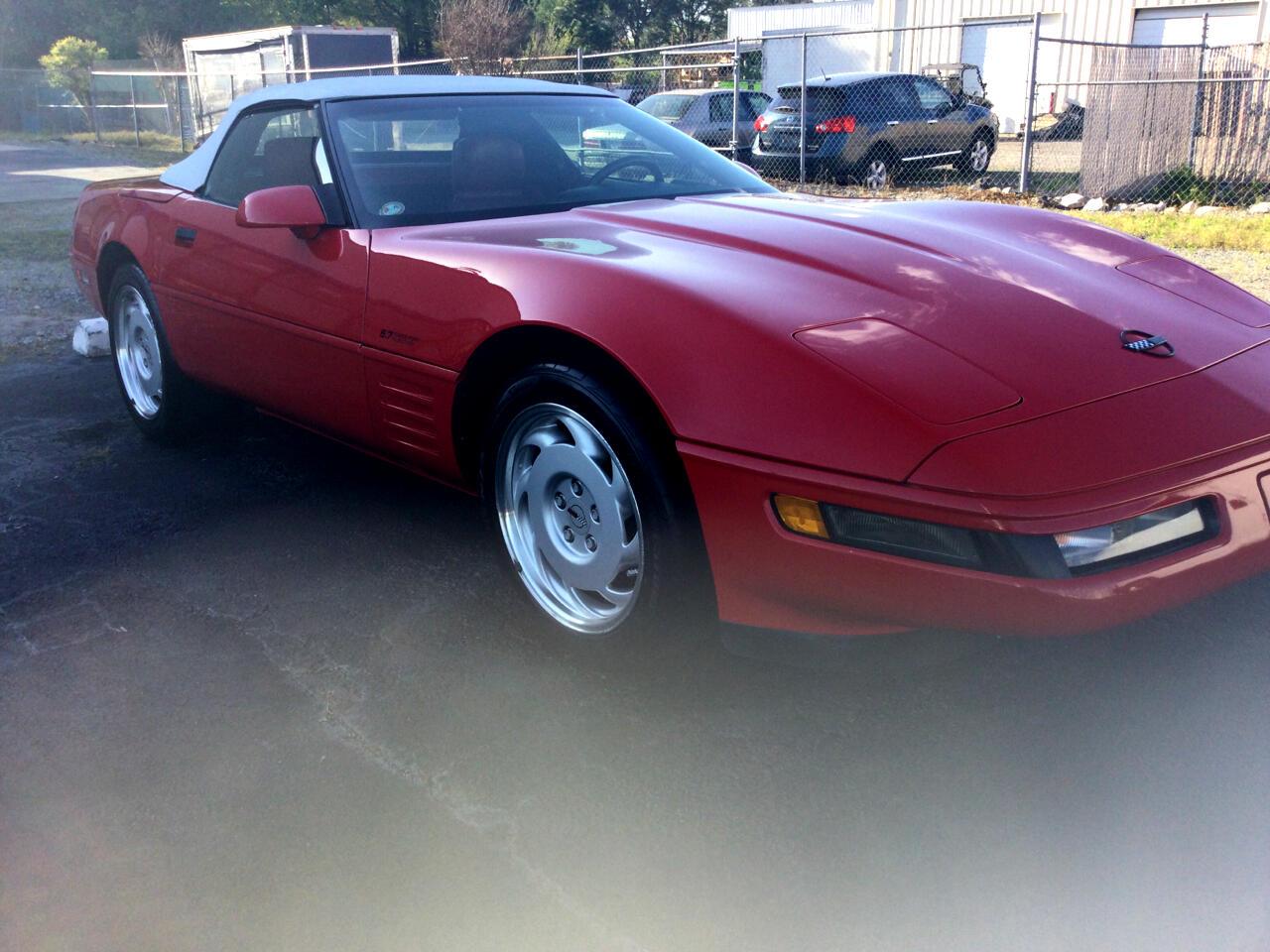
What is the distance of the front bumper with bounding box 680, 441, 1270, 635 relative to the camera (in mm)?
2053

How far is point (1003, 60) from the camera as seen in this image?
23.9m

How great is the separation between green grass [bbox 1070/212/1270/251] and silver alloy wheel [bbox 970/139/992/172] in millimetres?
3866

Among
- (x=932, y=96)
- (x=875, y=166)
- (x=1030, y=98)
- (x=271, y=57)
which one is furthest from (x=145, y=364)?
(x=271, y=57)

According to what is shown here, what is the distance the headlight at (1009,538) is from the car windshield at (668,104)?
14.3 m

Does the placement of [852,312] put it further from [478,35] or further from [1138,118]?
[478,35]

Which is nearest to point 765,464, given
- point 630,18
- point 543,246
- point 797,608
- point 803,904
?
point 797,608

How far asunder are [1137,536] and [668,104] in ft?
49.1

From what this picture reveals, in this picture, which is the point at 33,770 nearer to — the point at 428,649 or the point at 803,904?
the point at 428,649

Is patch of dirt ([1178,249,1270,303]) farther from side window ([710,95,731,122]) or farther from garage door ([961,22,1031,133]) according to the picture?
garage door ([961,22,1031,133])

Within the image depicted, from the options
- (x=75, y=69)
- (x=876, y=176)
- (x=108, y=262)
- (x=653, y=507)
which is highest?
(x=75, y=69)

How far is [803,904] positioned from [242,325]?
266 cm

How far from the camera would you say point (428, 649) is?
115 inches

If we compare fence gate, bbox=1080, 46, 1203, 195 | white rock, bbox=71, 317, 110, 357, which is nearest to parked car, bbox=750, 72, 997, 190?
fence gate, bbox=1080, 46, 1203, 195

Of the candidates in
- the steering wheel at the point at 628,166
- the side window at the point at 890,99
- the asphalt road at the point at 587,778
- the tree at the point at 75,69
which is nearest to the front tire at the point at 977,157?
the side window at the point at 890,99
